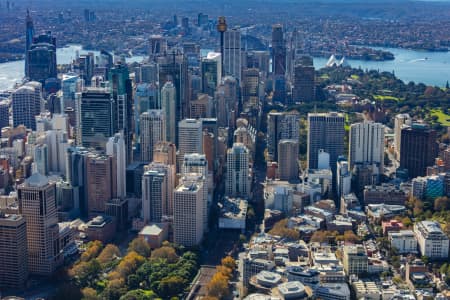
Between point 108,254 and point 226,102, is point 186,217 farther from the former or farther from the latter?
point 226,102

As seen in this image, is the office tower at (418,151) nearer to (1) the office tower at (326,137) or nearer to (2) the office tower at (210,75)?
(1) the office tower at (326,137)

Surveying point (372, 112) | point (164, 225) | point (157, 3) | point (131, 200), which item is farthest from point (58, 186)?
point (157, 3)

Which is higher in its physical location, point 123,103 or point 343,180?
point 123,103

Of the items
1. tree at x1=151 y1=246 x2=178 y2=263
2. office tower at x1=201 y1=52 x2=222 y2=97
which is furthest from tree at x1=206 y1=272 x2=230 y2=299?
office tower at x1=201 y1=52 x2=222 y2=97

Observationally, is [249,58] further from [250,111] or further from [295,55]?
[250,111]

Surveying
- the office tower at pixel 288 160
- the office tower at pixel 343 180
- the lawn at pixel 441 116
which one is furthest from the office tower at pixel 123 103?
the lawn at pixel 441 116

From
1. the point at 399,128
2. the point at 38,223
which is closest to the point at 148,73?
the point at 399,128

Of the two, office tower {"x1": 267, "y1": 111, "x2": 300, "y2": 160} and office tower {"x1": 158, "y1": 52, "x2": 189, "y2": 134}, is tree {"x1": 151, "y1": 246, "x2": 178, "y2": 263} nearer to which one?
office tower {"x1": 267, "y1": 111, "x2": 300, "y2": 160}
